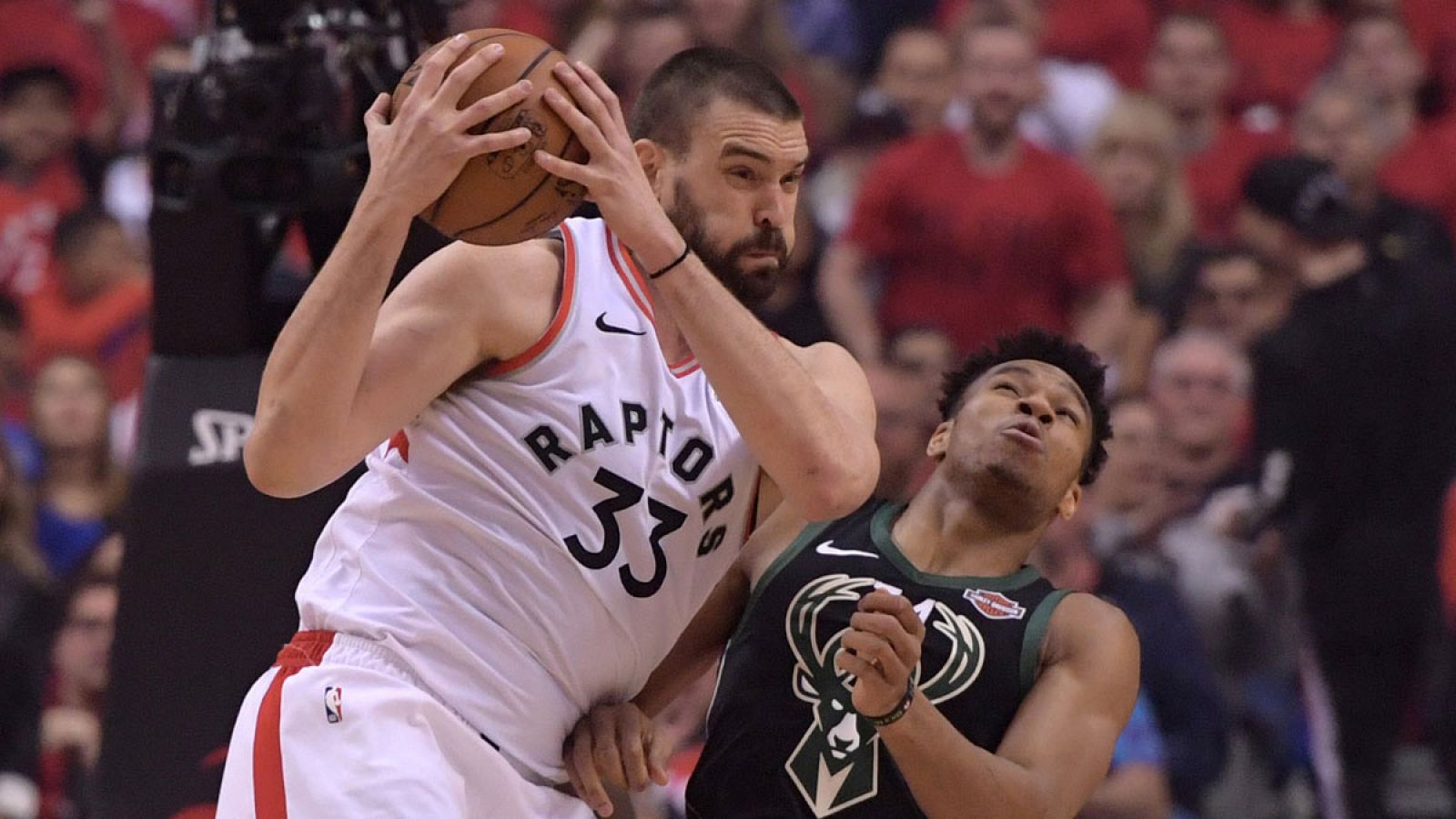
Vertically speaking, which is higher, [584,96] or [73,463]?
[584,96]

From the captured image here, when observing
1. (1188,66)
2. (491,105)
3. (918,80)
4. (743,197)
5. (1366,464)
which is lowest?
(1366,464)

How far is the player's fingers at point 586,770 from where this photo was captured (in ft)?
13.1

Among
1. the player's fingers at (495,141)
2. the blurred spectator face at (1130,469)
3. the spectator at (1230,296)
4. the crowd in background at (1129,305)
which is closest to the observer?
the player's fingers at (495,141)

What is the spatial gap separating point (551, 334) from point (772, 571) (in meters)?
0.99

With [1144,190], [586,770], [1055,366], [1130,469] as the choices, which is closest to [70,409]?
[1130,469]

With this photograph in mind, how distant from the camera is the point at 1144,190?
9297mm

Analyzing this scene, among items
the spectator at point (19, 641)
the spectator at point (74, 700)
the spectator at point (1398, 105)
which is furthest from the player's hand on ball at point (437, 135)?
the spectator at point (1398, 105)

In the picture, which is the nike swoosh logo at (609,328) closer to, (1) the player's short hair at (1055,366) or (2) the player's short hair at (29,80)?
(1) the player's short hair at (1055,366)

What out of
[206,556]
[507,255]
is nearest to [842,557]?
[507,255]

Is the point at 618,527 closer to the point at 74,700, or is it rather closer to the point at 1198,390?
the point at 74,700

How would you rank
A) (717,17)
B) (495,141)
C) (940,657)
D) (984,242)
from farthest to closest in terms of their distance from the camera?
(717,17)
(984,242)
(940,657)
(495,141)

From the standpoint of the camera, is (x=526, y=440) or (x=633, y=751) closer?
(x=526, y=440)

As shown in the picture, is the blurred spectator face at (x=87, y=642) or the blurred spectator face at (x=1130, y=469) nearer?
the blurred spectator face at (x=87, y=642)

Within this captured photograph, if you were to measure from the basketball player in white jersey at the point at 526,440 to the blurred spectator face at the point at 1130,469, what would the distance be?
397cm
